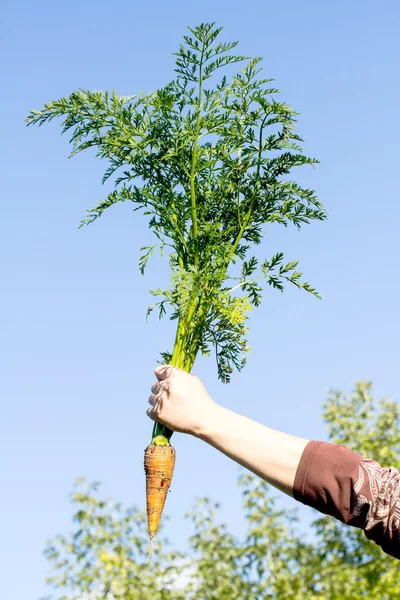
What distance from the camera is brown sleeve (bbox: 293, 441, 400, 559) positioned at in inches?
117

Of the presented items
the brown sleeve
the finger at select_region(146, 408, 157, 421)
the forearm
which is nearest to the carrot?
the finger at select_region(146, 408, 157, 421)

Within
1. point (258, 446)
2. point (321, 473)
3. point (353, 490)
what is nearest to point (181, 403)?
point (258, 446)

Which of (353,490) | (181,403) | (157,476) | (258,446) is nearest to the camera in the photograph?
(353,490)

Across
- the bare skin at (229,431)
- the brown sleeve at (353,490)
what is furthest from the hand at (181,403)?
the brown sleeve at (353,490)

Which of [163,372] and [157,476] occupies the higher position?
[163,372]

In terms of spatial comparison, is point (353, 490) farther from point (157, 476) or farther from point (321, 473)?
point (157, 476)

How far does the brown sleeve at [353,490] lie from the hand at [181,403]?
0.56 m

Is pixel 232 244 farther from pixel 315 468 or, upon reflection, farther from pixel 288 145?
pixel 315 468

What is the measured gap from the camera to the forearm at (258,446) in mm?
3115

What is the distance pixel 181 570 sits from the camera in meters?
13.1

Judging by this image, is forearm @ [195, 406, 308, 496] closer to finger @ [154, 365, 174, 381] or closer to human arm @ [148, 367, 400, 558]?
human arm @ [148, 367, 400, 558]

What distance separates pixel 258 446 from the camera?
→ 318 cm

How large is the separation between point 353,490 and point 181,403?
3.22 feet

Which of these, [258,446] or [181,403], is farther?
[181,403]
